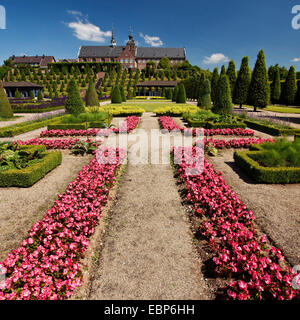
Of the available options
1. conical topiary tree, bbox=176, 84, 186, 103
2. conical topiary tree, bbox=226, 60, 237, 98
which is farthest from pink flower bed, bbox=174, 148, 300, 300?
conical topiary tree, bbox=226, 60, 237, 98

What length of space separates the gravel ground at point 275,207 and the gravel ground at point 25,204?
559 centimetres

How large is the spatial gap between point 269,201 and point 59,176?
23.8ft

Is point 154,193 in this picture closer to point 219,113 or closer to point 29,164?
point 29,164

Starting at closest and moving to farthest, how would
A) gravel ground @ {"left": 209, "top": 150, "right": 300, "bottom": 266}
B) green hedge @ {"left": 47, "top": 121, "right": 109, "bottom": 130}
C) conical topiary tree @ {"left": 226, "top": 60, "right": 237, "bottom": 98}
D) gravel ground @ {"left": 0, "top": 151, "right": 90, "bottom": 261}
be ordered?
gravel ground @ {"left": 209, "top": 150, "right": 300, "bottom": 266} < gravel ground @ {"left": 0, "top": 151, "right": 90, "bottom": 261} < green hedge @ {"left": 47, "top": 121, "right": 109, "bottom": 130} < conical topiary tree @ {"left": 226, "top": 60, "right": 237, "bottom": 98}

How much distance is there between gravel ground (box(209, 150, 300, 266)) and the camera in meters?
4.10

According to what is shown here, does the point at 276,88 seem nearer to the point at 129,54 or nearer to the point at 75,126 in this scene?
the point at 75,126

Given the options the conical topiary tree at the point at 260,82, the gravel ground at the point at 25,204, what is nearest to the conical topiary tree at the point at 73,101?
the gravel ground at the point at 25,204

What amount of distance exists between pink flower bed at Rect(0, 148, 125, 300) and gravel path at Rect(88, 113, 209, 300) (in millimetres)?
456

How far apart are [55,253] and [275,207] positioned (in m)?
5.52

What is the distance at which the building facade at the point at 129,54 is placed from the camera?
97.6m

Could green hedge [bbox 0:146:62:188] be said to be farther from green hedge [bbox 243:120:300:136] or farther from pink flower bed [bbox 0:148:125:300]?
green hedge [bbox 243:120:300:136]

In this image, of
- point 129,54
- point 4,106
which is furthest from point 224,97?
point 129,54

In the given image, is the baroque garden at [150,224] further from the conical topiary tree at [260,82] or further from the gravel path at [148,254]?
the conical topiary tree at [260,82]
